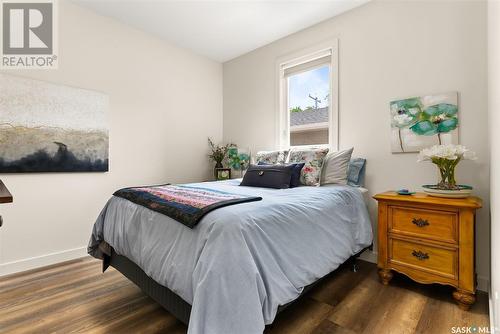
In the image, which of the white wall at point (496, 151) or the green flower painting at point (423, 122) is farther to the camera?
the green flower painting at point (423, 122)

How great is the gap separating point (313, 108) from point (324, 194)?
5.10 ft

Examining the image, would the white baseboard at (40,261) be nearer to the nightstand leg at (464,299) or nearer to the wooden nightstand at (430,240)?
the wooden nightstand at (430,240)

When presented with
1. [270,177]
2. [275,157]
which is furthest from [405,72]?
[270,177]

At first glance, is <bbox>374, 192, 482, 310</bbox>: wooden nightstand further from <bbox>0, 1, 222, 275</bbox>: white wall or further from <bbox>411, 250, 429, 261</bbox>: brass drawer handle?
<bbox>0, 1, 222, 275</bbox>: white wall

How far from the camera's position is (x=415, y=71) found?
2.26m

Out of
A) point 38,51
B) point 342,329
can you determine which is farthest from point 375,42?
point 38,51

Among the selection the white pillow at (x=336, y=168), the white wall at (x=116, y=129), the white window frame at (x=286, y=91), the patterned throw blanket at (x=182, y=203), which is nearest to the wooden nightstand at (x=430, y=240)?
the white pillow at (x=336, y=168)

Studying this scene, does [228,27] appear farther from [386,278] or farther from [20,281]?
[20,281]

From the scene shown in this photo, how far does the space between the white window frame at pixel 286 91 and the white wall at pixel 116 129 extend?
4.04 feet

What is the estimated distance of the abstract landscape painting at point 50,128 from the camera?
2.27m

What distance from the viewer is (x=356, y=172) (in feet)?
8.24

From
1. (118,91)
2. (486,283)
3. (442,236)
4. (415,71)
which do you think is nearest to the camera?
(442,236)

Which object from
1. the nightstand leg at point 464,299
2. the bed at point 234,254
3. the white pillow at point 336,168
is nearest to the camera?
the bed at point 234,254

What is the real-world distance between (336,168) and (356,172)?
25 centimetres
